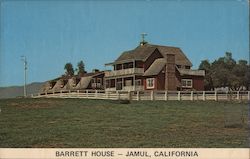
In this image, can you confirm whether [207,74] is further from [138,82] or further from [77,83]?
[77,83]

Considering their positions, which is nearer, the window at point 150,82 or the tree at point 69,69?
the tree at point 69,69

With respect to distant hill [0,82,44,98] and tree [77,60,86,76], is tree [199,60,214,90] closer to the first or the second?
tree [77,60,86,76]

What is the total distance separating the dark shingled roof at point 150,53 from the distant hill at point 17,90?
1541 mm

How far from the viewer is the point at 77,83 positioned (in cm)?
1030

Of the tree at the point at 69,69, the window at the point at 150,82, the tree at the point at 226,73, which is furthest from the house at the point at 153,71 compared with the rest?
the tree at the point at 69,69

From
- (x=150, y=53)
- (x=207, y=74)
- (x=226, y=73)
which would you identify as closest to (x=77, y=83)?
(x=150, y=53)

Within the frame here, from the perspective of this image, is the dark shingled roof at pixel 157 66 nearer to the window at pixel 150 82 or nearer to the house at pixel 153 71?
the house at pixel 153 71

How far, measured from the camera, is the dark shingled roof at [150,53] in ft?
31.9

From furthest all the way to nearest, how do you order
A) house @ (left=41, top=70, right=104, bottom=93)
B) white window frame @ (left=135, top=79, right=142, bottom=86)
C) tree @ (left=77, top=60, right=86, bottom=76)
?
1. white window frame @ (left=135, top=79, right=142, bottom=86)
2. house @ (left=41, top=70, right=104, bottom=93)
3. tree @ (left=77, top=60, right=86, bottom=76)

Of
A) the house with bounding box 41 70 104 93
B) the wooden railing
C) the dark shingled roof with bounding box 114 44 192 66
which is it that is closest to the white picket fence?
the house with bounding box 41 70 104 93

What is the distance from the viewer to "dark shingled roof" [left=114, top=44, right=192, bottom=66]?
9.71 meters

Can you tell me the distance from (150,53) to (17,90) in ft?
8.28

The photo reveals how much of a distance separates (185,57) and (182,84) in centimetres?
74

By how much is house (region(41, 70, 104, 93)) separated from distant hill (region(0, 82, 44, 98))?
119 mm
